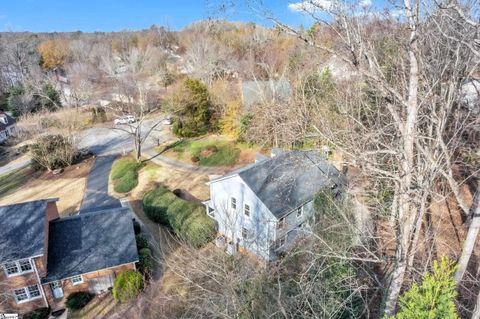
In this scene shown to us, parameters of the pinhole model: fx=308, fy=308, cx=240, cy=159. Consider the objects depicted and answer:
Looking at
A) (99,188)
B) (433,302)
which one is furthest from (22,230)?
(433,302)

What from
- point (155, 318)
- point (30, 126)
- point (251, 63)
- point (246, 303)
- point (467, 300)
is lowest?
point (155, 318)

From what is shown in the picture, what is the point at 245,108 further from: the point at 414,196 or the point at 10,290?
the point at 414,196

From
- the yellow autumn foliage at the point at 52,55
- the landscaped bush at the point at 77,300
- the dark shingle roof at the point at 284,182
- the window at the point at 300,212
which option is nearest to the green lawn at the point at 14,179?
the landscaped bush at the point at 77,300

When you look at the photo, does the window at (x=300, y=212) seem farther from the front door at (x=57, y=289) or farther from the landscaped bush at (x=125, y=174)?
the landscaped bush at (x=125, y=174)

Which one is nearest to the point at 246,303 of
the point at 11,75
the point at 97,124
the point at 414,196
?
the point at 414,196

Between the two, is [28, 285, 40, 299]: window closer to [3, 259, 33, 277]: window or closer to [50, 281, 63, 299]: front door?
[50, 281, 63, 299]: front door
